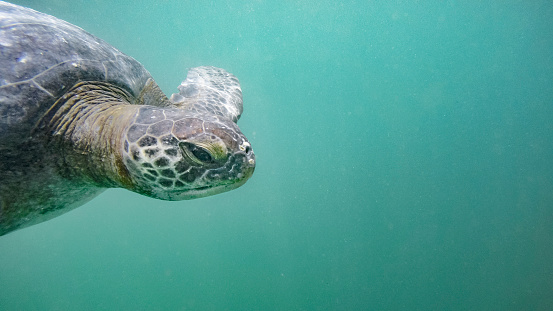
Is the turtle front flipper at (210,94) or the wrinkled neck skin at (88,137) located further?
the turtle front flipper at (210,94)

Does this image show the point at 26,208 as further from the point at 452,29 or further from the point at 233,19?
the point at 452,29

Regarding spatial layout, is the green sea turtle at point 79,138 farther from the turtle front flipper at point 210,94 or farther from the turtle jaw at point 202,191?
the turtle front flipper at point 210,94

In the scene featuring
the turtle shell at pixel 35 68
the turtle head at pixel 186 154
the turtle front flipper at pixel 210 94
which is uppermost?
the turtle front flipper at pixel 210 94

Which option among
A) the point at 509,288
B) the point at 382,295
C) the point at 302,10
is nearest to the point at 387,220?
the point at 382,295

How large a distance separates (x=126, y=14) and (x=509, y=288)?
63.7 feet

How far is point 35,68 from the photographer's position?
5.30 ft

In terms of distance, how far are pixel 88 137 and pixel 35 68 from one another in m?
0.48

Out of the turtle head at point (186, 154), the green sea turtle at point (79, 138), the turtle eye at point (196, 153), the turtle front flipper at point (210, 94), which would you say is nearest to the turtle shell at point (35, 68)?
the green sea turtle at point (79, 138)

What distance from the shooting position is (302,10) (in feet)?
61.6

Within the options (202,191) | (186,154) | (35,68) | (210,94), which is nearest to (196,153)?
(186,154)

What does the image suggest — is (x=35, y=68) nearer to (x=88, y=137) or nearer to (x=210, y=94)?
(x=88, y=137)

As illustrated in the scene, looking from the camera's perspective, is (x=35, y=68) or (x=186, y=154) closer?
(x=186, y=154)

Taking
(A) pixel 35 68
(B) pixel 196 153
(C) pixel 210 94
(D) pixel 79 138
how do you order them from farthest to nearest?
(C) pixel 210 94 < (D) pixel 79 138 < (A) pixel 35 68 < (B) pixel 196 153

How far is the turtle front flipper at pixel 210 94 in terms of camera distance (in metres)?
2.72
